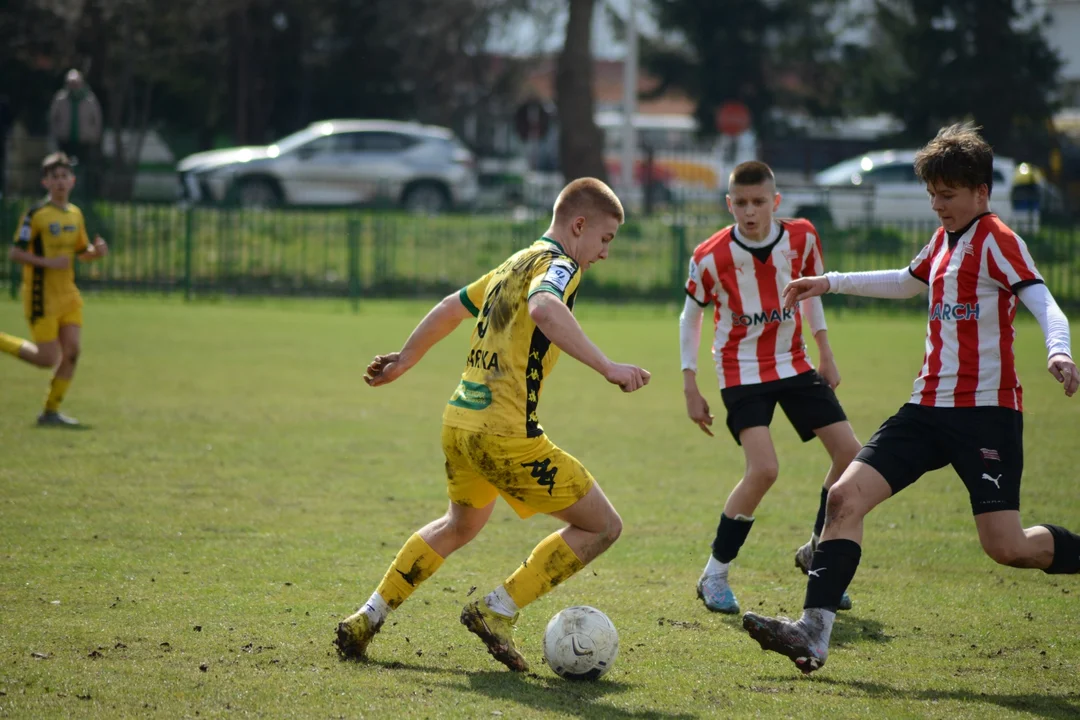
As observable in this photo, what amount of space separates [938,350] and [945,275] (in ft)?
0.94

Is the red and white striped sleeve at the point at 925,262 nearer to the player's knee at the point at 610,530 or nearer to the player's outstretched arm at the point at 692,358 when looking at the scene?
the player's outstretched arm at the point at 692,358

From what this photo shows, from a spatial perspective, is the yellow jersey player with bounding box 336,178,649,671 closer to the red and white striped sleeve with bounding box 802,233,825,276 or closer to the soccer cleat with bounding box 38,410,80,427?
the red and white striped sleeve with bounding box 802,233,825,276

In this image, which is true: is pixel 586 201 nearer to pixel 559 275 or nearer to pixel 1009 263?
pixel 559 275

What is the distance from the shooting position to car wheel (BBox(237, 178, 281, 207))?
85.8ft

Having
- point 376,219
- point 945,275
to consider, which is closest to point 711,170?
point 376,219

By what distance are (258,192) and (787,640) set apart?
23452 millimetres

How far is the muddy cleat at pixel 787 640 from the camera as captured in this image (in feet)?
14.6

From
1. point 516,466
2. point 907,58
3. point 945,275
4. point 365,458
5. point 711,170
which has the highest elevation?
point 907,58

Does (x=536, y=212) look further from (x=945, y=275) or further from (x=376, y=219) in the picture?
(x=945, y=275)

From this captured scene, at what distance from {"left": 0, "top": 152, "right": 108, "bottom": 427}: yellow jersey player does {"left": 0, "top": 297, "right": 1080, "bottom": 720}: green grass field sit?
20.3 inches

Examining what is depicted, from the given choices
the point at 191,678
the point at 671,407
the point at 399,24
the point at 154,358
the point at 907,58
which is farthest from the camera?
the point at 399,24

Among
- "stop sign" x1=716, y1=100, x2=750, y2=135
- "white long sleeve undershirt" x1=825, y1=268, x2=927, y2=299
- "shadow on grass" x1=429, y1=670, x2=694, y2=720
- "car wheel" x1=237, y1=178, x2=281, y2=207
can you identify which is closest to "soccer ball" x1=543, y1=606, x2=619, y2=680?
"shadow on grass" x1=429, y1=670, x2=694, y2=720

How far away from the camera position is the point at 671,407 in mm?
12086

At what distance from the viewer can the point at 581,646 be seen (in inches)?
178
